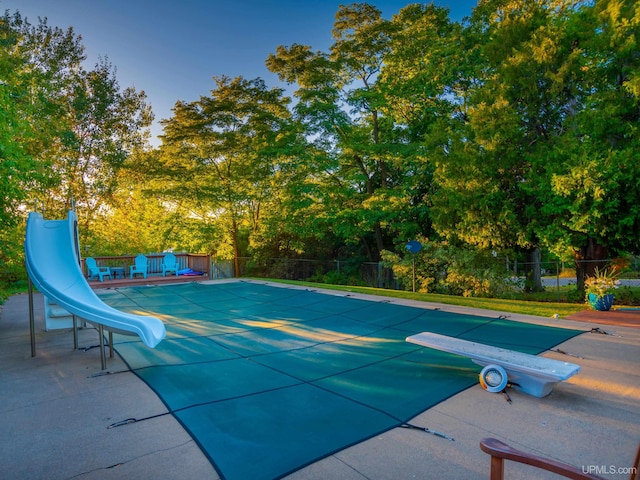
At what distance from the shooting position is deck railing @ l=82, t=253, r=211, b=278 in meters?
13.4

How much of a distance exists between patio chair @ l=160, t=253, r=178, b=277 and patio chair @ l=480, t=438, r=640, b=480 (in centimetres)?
1422

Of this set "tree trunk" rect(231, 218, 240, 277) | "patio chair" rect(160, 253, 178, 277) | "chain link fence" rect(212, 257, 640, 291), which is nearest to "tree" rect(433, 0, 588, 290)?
"chain link fence" rect(212, 257, 640, 291)

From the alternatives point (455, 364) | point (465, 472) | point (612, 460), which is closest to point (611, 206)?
point (455, 364)

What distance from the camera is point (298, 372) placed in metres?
3.96

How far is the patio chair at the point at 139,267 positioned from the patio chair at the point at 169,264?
0.71 meters

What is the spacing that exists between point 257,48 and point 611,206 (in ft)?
42.5

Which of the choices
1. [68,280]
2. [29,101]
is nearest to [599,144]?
[68,280]

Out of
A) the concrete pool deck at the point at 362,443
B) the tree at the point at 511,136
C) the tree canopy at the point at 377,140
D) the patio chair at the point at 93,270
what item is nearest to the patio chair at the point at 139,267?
the patio chair at the point at 93,270

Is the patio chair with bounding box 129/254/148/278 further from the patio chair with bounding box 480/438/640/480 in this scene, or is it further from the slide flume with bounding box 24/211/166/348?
the patio chair with bounding box 480/438/640/480

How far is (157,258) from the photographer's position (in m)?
14.2

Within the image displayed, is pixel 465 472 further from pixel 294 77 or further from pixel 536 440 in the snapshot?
pixel 294 77

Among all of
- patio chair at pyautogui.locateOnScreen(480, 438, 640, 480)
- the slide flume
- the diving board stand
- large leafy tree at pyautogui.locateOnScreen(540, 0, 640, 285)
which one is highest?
large leafy tree at pyautogui.locateOnScreen(540, 0, 640, 285)

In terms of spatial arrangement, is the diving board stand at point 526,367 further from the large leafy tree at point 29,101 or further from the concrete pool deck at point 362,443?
the large leafy tree at point 29,101

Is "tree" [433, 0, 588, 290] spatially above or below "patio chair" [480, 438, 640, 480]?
above
